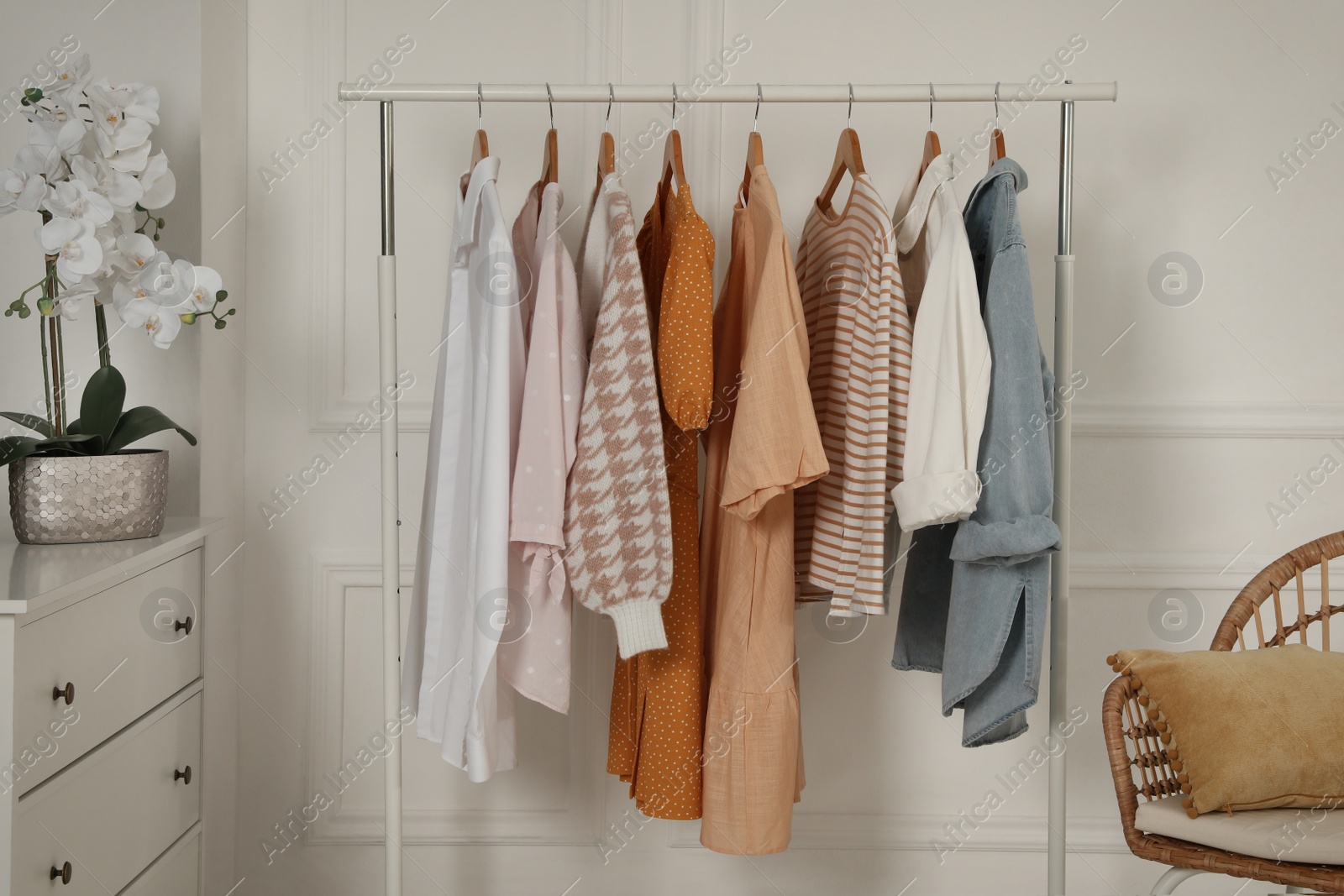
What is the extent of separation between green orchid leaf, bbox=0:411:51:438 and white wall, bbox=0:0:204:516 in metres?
0.24

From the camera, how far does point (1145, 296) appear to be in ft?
6.08

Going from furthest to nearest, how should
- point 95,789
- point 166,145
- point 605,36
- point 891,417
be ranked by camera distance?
1. point 605,36
2. point 166,145
3. point 891,417
4. point 95,789

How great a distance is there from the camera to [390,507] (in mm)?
1393

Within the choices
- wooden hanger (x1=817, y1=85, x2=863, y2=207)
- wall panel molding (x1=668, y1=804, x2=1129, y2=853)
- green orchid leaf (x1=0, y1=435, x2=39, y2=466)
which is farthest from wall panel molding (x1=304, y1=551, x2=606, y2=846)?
wooden hanger (x1=817, y1=85, x2=863, y2=207)

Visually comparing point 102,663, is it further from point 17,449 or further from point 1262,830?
point 1262,830

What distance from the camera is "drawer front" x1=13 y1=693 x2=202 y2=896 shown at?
1.09m

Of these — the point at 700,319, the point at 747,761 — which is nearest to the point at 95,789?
the point at 747,761

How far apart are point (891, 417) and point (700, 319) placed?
1.15 feet

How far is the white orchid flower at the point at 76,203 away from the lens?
1286 millimetres

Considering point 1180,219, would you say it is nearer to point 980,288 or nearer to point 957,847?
point 980,288

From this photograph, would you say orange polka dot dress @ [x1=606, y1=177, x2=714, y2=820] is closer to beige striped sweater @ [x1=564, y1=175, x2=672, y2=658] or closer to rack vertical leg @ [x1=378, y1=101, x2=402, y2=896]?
beige striped sweater @ [x1=564, y1=175, x2=672, y2=658]

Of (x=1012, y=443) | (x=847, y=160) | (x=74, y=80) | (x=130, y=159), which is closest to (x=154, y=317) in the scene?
(x=130, y=159)

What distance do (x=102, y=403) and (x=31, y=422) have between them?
0.11 meters

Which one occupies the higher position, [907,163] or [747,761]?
[907,163]
